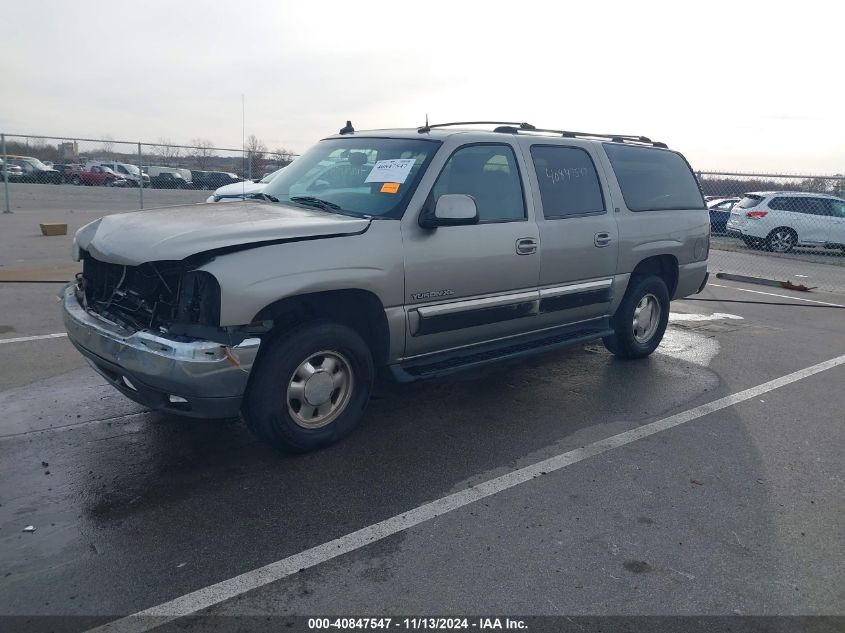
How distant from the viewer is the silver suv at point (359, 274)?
3762 millimetres

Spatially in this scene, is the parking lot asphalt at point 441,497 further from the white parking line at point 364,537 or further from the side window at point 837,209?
the side window at point 837,209

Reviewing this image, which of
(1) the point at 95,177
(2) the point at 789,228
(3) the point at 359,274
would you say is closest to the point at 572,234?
(3) the point at 359,274

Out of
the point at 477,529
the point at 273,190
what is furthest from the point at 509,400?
the point at 273,190

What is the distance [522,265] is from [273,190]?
1918 mm

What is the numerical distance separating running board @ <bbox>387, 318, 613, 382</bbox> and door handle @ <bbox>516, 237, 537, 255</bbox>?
67 cm

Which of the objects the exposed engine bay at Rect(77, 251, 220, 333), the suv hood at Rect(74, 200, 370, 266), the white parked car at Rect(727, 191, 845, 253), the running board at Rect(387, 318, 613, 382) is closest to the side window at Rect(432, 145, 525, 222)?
the suv hood at Rect(74, 200, 370, 266)

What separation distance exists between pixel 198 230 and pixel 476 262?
6.02 feet

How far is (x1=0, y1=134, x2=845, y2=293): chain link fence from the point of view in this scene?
16.0 meters

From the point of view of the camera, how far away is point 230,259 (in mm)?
3703

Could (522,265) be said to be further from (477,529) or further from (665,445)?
(477,529)

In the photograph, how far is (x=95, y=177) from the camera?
27953mm

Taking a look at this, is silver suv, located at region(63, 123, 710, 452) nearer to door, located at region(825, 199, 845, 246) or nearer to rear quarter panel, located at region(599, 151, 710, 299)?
rear quarter panel, located at region(599, 151, 710, 299)

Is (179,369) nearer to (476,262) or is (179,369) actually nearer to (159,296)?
(159,296)

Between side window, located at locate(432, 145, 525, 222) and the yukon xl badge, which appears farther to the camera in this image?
side window, located at locate(432, 145, 525, 222)
